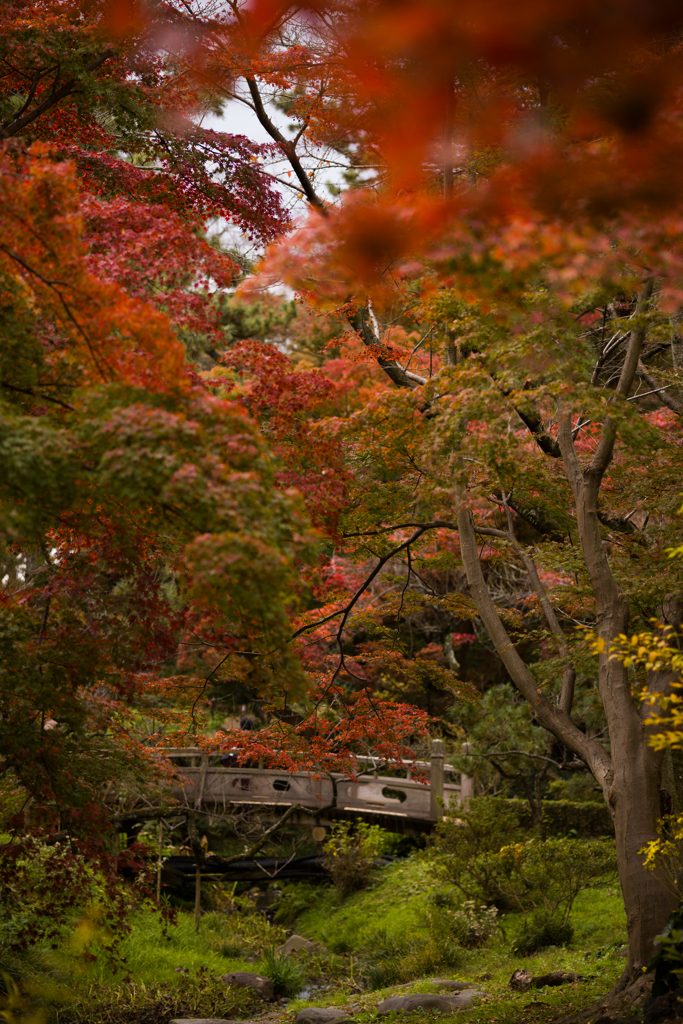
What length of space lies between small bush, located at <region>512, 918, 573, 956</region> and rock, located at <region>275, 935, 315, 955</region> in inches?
113

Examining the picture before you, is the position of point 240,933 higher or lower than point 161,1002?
higher

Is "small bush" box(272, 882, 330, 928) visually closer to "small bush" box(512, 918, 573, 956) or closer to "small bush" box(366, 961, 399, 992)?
"small bush" box(366, 961, 399, 992)

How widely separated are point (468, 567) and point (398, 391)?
1.66 meters

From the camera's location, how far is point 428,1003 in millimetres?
6250

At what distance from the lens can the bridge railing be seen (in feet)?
40.4

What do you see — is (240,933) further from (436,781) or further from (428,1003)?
(428,1003)

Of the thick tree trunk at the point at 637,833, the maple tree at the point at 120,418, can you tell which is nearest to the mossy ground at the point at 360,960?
the thick tree trunk at the point at 637,833

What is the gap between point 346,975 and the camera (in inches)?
359

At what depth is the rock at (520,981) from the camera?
21.5 feet

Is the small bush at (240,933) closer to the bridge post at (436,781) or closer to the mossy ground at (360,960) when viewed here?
the mossy ground at (360,960)

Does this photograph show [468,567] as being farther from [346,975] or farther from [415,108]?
[346,975]

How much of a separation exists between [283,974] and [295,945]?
4.87 feet

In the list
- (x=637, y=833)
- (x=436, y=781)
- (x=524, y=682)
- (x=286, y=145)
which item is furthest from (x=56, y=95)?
(x=436, y=781)

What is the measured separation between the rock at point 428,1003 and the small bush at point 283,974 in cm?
232
